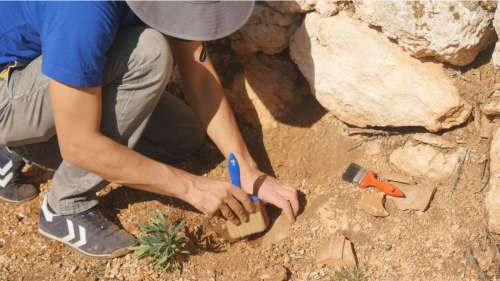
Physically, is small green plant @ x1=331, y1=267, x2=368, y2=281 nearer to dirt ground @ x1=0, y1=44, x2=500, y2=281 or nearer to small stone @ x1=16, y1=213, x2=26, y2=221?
dirt ground @ x1=0, y1=44, x2=500, y2=281

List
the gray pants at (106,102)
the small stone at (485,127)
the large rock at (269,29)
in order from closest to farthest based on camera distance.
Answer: the gray pants at (106,102) → the small stone at (485,127) → the large rock at (269,29)

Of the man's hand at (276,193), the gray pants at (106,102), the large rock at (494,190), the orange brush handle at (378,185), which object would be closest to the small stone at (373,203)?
the orange brush handle at (378,185)

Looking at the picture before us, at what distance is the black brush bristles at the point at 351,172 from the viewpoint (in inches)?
104

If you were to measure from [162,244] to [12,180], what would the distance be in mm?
980

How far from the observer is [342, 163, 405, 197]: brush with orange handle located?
8.36 ft

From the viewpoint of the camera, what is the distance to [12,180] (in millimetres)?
2994

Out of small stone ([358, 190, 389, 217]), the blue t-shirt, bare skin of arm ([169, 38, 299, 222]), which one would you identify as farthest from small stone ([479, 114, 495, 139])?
the blue t-shirt

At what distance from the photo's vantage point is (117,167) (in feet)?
7.59

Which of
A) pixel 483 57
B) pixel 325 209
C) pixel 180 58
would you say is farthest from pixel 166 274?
pixel 483 57

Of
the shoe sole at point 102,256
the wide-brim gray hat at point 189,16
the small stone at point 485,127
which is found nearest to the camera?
the wide-brim gray hat at point 189,16

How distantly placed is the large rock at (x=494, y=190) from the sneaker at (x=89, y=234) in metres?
1.50

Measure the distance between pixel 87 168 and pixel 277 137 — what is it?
1.07m

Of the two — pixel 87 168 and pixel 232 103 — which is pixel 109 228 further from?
pixel 232 103

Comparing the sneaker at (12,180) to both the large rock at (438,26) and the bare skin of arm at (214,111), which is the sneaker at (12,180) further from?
the large rock at (438,26)
